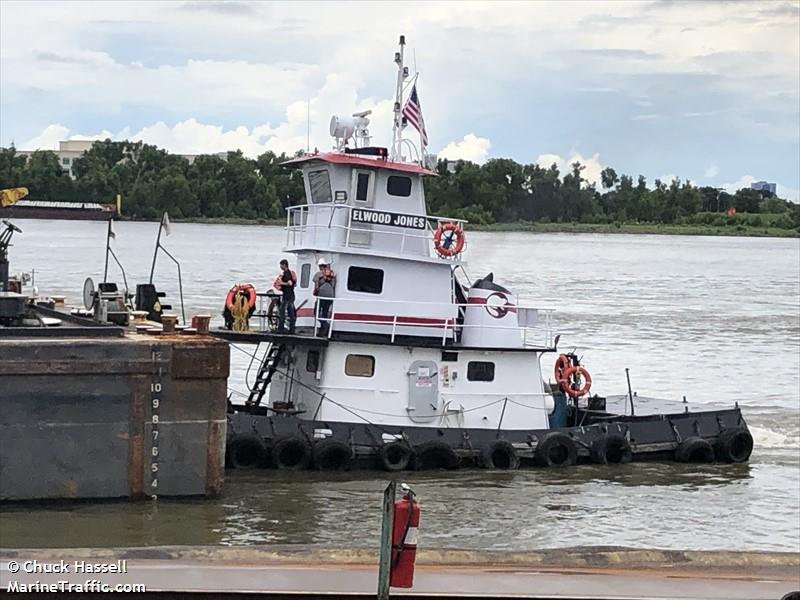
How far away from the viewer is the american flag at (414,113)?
74.7 feet

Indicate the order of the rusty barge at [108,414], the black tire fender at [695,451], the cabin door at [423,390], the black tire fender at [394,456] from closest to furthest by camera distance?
the rusty barge at [108,414] < the black tire fender at [394,456] < the cabin door at [423,390] < the black tire fender at [695,451]

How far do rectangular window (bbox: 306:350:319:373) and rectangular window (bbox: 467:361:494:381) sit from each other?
256 cm

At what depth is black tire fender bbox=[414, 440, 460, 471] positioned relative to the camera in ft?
70.1

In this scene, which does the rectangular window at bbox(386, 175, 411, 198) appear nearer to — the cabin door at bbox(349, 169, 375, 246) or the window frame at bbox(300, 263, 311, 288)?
the cabin door at bbox(349, 169, 375, 246)

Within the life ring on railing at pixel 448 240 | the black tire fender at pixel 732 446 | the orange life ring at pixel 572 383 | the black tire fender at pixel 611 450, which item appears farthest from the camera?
the black tire fender at pixel 732 446

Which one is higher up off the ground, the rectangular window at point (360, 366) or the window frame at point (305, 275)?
the window frame at point (305, 275)

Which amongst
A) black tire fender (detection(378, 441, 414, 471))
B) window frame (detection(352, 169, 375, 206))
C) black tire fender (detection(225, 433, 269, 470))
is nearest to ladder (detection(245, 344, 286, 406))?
black tire fender (detection(225, 433, 269, 470))

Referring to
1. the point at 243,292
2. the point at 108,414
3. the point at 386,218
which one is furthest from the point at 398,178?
the point at 108,414

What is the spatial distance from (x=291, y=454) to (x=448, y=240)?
4.42 metres

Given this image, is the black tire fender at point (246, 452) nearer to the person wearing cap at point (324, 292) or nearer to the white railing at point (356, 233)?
the person wearing cap at point (324, 292)

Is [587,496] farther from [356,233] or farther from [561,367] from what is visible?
[356,233]

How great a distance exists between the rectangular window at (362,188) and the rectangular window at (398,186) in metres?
0.37

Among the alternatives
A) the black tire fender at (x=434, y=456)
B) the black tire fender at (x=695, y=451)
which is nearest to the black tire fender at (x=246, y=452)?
the black tire fender at (x=434, y=456)

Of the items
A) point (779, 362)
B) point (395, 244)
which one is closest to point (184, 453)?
point (395, 244)
